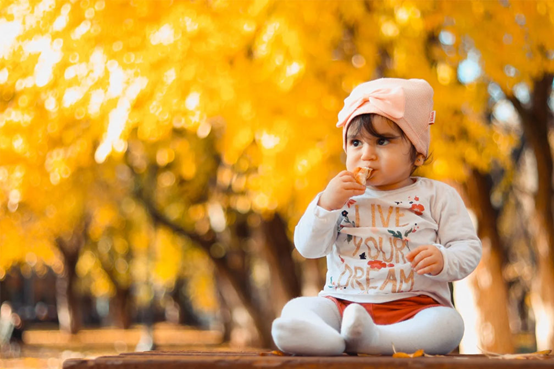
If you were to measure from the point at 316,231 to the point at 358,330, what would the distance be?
446 mm

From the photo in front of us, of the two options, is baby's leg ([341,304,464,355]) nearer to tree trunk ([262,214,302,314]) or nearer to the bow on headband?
the bow on headband

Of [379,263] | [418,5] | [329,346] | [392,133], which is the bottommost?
[329,346]

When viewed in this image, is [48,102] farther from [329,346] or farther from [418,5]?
[329,346]

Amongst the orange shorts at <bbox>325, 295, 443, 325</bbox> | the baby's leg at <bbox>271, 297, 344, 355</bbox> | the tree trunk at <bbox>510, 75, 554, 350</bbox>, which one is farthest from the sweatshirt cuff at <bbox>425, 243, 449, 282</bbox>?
the tree trunk at <bbox>510, 75, 554, 350</bbox>

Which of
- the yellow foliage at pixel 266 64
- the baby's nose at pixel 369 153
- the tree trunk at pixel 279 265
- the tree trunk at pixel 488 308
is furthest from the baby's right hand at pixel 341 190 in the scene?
the tree trunk at pixel 279 265

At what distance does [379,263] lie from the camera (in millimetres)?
2402

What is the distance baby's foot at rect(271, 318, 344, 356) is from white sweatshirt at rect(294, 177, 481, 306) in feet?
1.28

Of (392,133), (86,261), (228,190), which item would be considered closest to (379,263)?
(392,133)

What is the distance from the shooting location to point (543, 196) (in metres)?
9.09

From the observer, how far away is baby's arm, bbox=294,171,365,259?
2.33m

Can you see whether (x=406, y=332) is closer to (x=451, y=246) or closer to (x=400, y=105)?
(x=451, y=246)

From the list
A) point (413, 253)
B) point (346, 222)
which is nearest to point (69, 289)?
point (346, 222)

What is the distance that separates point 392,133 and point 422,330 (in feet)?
2.19

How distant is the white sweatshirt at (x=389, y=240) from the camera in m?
2.38
